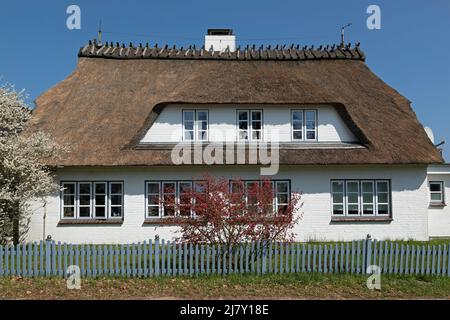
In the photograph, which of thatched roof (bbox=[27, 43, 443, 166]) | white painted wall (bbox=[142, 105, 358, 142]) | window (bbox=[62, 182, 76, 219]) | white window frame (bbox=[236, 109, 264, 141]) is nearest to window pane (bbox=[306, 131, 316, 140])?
white painted wall (bbox=[142, 105, 358, 142])

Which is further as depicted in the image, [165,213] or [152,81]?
[152,81]

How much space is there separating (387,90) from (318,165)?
6628 millimetres

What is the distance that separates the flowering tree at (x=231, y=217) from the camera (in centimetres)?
1093

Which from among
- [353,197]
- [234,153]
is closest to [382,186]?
[353,197]

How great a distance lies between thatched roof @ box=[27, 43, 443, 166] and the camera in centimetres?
1661

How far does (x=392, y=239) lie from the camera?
17094 millimetres

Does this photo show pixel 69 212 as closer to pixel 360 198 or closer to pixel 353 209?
pixel 353 209

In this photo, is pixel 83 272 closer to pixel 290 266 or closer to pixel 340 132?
pixel 290 266

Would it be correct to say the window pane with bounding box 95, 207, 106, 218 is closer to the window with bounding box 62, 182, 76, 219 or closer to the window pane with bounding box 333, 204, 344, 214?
the window with bounding box 62, 182, 76, 219

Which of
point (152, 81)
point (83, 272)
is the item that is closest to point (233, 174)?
point (152, 81)

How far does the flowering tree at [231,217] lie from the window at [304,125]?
6.90 m

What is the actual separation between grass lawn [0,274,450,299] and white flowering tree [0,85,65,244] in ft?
14.7

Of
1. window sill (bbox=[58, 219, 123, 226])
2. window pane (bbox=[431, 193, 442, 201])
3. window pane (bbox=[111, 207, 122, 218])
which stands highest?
window pane (bbox=[431, 193, 442, 201])
